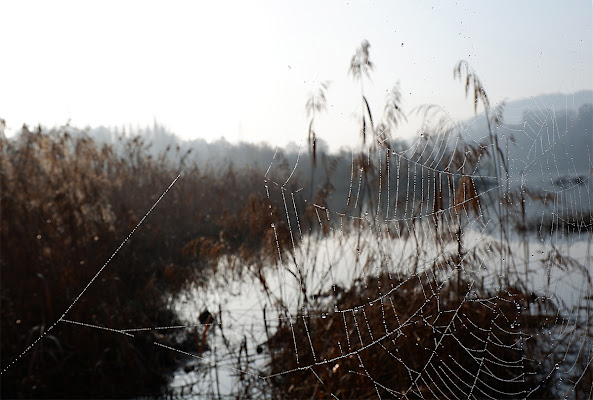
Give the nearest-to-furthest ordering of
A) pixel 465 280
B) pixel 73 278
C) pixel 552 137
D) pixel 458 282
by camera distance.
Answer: pixel 552 137 < pixel 458 282 < pixel 465 280 < pixel 73 278

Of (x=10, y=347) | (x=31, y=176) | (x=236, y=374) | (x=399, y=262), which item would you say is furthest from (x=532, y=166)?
(x=31, y=176)

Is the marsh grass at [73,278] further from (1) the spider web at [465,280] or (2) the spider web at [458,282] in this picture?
(1) the spider web at [465,280]

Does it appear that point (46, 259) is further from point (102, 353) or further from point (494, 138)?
point (494, 138)

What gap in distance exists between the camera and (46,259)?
10.6ft

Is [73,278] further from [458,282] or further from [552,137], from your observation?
[552,137]

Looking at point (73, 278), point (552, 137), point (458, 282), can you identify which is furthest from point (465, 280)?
point (73, 278)

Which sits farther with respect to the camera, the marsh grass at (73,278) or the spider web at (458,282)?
the marsh grass at (73,278)

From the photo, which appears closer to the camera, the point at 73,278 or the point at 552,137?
the point at 552,137

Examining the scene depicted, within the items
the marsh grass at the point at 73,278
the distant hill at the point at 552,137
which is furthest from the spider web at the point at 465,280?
the marsh grass at the point at 73,278

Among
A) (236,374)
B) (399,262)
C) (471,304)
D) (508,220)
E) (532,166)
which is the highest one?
(532,166)

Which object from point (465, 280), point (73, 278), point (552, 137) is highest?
point (552, 137)

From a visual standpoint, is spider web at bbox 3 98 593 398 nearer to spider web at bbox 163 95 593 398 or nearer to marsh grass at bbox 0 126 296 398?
spider web at bbox 163 95 593 398

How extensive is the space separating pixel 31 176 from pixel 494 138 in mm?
3053

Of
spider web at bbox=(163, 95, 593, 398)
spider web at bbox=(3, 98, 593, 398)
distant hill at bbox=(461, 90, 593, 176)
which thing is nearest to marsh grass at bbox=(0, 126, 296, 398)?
spider web at bbox=(3, 98, 593, 398)
